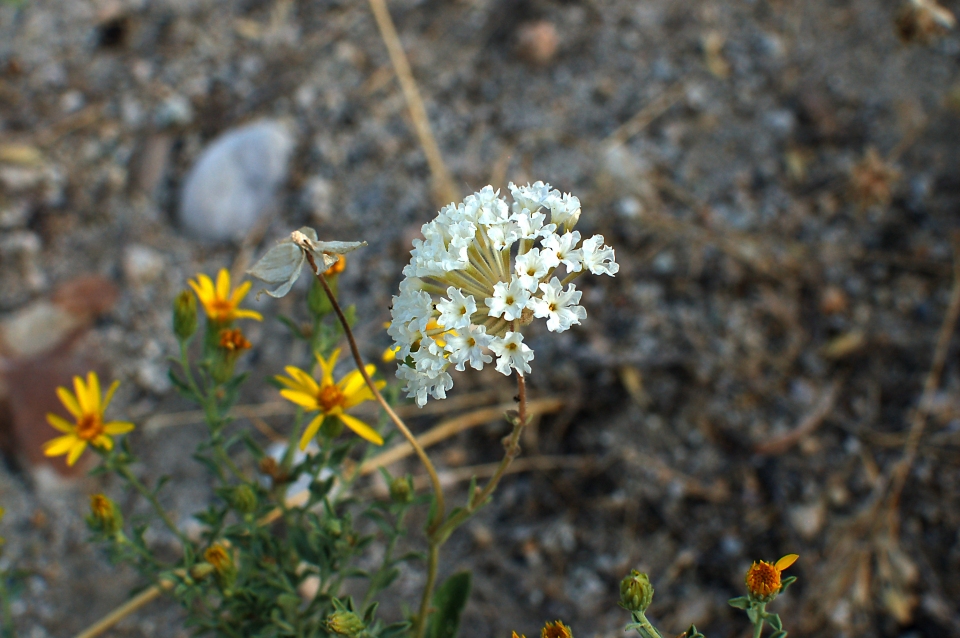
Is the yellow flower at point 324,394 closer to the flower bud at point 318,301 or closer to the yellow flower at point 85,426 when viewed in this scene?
the flower bud at point 318,301

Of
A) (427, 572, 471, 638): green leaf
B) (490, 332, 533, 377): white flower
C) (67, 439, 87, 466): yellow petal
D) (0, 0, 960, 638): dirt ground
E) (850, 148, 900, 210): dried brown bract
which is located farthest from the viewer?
(850, 148, 900, 210): dried brown bract

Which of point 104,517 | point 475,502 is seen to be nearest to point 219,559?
point 104,517

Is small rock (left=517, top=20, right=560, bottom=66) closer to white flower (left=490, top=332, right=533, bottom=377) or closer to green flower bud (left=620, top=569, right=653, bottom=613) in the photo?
white flower (left=490, top=332, right=533, bottom=377)

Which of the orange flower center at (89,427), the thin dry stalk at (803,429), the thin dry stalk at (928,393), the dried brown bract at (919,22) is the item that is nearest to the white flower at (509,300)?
the orange flower center at (89,427)

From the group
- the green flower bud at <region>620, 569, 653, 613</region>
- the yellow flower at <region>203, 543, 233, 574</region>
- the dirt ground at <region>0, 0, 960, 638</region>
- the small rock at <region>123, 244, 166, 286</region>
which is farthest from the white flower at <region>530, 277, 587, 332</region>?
the small rock at <region>123, 244, 166, 286</region>

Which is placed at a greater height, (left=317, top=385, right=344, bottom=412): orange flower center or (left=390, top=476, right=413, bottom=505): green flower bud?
(left=317, top=385, right=344, bottom=412): orange flower center

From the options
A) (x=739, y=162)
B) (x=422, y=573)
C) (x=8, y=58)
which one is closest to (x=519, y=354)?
(x=422, y=573)

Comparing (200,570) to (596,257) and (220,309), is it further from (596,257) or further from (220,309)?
(596,257)
